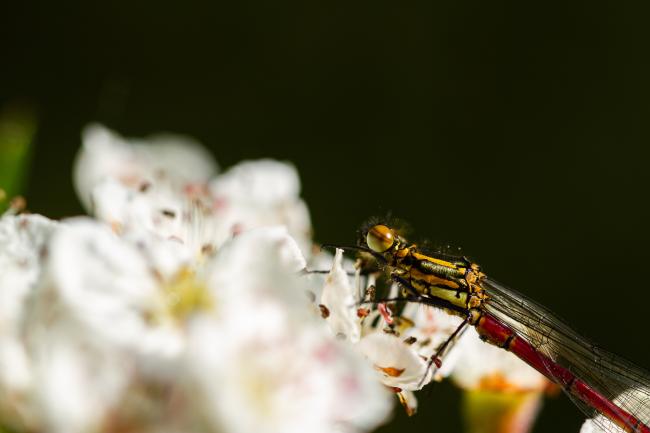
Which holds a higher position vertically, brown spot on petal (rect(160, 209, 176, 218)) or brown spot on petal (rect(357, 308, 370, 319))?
brown spot on petal (rect(160, 209, 176, 218))

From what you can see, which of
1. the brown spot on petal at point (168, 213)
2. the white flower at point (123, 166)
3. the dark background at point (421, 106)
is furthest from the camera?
the dark background at point (421, 106)

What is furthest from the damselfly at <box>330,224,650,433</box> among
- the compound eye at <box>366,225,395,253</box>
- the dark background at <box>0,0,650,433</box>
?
the dark background at <box>0,0,650,433</box>

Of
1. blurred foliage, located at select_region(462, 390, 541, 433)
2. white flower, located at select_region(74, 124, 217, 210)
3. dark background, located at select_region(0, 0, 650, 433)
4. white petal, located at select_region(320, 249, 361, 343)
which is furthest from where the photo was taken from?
dark background, located at select_region(0, 0, 650, 433)

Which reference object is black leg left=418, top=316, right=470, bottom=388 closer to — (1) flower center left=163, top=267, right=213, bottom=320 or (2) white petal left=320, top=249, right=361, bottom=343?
(2) white petal left=320, top=249, right=361, bottom=343

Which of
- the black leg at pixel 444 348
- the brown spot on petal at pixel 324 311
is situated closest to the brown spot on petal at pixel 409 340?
the black leg at pixel 444 348

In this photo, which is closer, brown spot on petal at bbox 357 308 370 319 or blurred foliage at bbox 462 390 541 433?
brown spot on petal at bbox 357 308 370 319

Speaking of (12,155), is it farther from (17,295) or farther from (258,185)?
(17,295)

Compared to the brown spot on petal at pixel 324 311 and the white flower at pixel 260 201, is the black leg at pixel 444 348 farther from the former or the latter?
the white flower at pixel 260 201

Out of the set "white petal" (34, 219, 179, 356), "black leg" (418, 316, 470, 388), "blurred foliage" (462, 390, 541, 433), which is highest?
"white petal" (34, 219, 179, 356)
